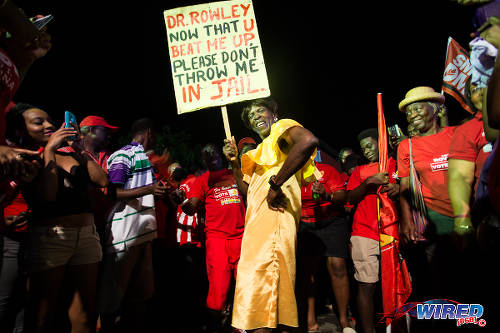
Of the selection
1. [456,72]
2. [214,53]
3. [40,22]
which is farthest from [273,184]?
[456,72]

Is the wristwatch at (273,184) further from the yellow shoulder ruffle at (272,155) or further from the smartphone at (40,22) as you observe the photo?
the smartphone at (40,22)

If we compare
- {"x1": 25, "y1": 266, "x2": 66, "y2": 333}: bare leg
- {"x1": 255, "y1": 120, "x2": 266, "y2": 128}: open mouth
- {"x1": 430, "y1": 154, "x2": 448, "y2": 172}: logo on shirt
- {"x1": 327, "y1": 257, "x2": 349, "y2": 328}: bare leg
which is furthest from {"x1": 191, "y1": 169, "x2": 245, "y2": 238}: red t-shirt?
{"x1": 430, "y1": 154, "x2": 448, "y2": 172}: logo on shirt

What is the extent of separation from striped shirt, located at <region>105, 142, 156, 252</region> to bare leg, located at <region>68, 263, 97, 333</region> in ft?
1.75

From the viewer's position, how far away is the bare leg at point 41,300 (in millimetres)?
2377

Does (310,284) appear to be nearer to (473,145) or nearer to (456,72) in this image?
(473,145)

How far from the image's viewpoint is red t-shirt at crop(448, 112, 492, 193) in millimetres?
2236

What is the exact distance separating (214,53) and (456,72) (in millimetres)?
2930

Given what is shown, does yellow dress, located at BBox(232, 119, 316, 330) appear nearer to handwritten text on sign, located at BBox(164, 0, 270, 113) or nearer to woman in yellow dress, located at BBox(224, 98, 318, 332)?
woman in yellow dress, located at BBox(224, 98, 318, 332)

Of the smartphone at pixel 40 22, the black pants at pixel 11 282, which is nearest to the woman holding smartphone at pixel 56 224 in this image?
the black pants at pixel 11 282

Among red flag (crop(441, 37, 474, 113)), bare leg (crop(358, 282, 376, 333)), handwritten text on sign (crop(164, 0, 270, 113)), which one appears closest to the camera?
handwritten text on sign (crop(164, 0, 270, 113))

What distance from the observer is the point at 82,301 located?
271cm

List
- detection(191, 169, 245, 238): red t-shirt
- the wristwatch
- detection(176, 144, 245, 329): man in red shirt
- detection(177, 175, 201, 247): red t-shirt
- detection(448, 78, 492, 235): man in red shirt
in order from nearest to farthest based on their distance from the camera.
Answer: detection(448, 78, 492, 235): man in red shirt → the wristwatch → detection(176, 144, 245, 329): man in red shirt → detection(191, 169, 245, 238): red t-shirt → detection(177, 175, 201, 247): red t-shirt

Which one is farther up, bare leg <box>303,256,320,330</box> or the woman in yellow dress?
the woman in yellow dress

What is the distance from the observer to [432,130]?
3322 mm
